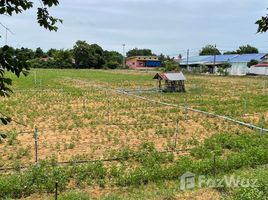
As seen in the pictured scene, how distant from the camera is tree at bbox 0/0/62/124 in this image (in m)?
2.27

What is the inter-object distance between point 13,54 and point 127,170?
5.33 m

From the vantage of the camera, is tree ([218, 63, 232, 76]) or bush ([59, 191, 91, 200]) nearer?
bush ([59, 191, 91, 200])

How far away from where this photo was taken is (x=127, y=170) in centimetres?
728

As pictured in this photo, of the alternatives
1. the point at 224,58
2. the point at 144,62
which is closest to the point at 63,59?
the point at 144,62

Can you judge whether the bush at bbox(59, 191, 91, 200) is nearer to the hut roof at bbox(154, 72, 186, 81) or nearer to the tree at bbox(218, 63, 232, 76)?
the hut roof at bbox(154, 72, 186, 81)

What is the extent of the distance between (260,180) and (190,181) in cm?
137

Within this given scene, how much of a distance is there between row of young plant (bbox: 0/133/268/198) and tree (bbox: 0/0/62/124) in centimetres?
391

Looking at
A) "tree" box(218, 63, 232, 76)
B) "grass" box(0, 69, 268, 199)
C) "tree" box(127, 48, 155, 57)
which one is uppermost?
"tree" box(127, 48, 155, 57)

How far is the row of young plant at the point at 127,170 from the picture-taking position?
6.11 metres

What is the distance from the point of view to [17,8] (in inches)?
96.3

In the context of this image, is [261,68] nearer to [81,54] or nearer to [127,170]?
[81,54]

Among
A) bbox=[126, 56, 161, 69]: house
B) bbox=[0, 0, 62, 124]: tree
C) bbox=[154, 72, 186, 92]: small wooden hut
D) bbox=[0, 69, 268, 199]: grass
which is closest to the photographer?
bbox=[0, 0, 62, 124]: tree

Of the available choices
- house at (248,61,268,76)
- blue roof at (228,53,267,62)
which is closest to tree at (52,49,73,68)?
blue roof at (228,53,267,62)

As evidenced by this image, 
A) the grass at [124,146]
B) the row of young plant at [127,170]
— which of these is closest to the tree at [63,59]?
the grass at [124,146]
